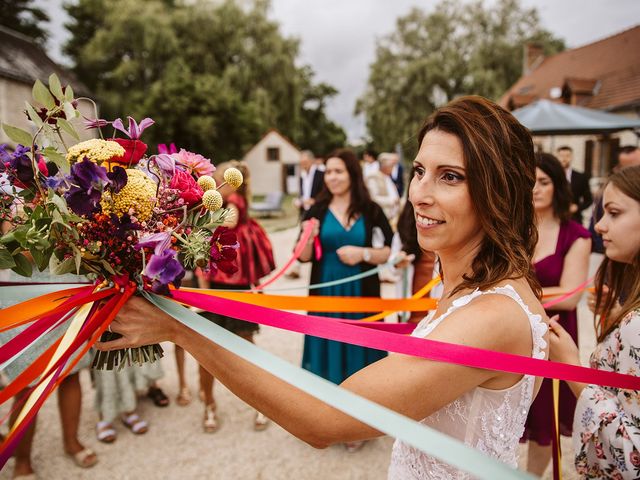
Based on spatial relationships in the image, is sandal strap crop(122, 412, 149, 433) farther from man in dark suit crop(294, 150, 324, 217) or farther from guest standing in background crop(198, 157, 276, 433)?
man in dark suit crop(294, 150, 324, 217)

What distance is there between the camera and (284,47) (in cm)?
2744

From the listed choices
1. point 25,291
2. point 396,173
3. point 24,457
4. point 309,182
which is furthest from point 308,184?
point 25,291

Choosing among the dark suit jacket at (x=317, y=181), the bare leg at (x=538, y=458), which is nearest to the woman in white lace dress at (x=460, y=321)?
the bare leg at (x=538, y=458)

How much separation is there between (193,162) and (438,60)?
28.2m

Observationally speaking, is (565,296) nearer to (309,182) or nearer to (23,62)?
(309,182)

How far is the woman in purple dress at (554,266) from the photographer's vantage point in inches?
111

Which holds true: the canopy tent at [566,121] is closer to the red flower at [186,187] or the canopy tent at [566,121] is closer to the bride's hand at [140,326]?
the red flower at [186,187]

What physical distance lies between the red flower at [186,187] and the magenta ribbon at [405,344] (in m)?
0.30

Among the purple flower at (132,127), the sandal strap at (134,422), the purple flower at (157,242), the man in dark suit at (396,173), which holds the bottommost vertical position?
the sandal strap at (134,422)

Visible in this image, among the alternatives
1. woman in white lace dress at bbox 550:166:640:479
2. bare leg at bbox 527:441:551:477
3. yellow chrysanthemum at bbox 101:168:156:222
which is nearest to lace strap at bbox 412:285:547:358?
woman in white lace dress at bbox 550:166:640:479

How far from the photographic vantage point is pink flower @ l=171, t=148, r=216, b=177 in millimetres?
1461

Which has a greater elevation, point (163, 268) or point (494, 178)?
point (494, 178)

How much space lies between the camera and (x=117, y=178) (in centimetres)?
120

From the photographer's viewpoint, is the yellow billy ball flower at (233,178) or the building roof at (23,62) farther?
the building roof at (23,62)
